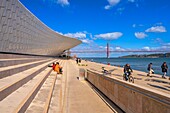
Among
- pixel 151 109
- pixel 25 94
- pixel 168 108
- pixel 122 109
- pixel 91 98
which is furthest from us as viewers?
pixel 91 98

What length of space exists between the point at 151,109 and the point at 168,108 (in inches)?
26.0

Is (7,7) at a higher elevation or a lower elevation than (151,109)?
higher

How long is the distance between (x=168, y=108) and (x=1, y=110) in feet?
9.99

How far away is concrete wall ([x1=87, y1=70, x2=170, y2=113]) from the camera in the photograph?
376 cm

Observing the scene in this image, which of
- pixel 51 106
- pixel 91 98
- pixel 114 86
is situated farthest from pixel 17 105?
pixel 91 98

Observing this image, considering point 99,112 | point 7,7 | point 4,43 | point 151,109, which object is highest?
point 7,7

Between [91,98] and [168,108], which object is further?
[91,98]

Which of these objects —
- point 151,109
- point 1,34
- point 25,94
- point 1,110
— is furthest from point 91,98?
point 1,34

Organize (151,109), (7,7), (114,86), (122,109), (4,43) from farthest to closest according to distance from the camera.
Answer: (4,43)
(7,7)
(114,86)
(122,109)
(151,109)

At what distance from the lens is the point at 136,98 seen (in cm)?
492

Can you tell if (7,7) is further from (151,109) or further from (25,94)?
(151,109)

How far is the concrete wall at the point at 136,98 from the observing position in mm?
3760

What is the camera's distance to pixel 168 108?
3500 millimetres

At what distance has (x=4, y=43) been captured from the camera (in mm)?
13891
